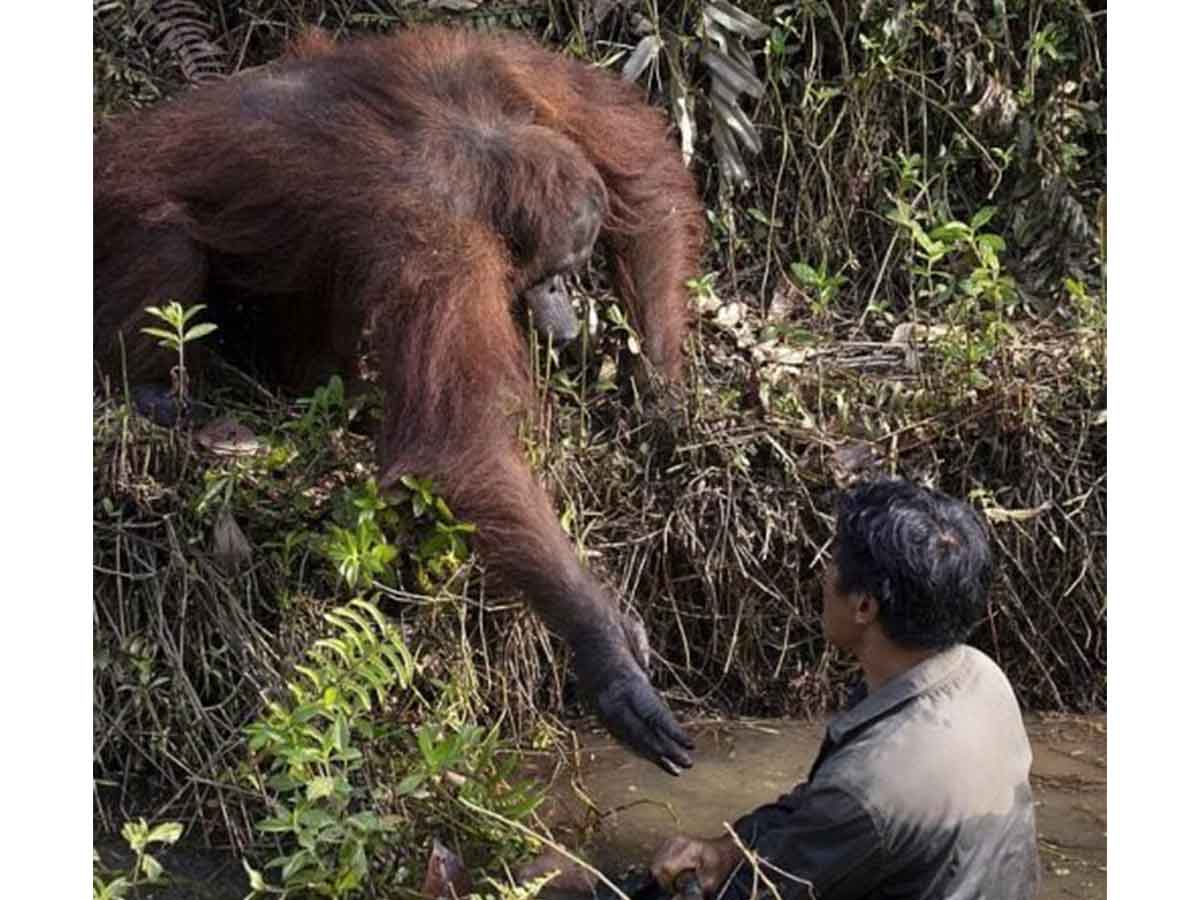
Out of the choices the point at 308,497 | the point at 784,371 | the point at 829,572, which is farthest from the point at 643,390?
the point at 829,572

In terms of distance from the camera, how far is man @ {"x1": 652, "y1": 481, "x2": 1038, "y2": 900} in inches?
115

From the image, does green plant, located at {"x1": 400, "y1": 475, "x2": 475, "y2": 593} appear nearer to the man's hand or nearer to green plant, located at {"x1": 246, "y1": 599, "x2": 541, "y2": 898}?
green plant, located at {"x1": 246, "y1": 599, "x2": 541, "y2": 898}

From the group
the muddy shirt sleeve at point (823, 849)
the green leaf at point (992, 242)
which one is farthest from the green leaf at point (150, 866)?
the green leaf at point (992, 242)

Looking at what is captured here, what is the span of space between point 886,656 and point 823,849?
0.35 m

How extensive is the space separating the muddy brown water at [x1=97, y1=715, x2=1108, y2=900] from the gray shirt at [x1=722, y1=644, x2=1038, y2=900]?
2.73ft

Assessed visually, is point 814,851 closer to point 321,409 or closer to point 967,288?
point 321,409

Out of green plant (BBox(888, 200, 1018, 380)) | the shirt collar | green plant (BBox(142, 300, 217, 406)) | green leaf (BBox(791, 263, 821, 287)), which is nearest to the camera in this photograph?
the shirt collar

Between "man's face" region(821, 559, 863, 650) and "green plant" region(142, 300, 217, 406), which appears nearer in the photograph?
"man's face" region(821, 559, 863, 650)

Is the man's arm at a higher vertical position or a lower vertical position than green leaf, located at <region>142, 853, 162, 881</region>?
higher

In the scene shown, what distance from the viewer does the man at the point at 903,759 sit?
9.59 ft

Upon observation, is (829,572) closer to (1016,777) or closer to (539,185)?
(1016,777)

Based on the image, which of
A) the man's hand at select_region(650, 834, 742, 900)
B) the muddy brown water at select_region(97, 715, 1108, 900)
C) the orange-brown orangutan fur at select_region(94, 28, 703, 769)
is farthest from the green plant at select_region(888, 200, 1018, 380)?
the man's hand at select_region(650, 834, 742, 900)

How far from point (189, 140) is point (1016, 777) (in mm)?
2509

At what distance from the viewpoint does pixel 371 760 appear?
149 inches
